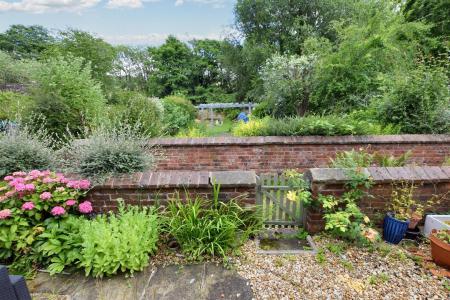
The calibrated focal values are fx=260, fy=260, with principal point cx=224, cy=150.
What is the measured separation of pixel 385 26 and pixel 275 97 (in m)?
3.52

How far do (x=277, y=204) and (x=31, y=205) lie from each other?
2.50m

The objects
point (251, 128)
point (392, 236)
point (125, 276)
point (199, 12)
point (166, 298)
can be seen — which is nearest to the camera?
point (166, 298)

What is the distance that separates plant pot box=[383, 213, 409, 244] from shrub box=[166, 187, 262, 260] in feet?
Answer: 4.65

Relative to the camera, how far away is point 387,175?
2.80m

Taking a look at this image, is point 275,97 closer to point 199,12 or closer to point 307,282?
point 307,282

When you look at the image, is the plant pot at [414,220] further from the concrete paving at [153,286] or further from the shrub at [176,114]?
the shrub at [176,114]

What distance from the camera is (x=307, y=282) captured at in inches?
87.9

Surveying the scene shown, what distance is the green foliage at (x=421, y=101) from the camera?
510cm

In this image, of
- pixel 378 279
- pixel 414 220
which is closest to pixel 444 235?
pixel 414 220

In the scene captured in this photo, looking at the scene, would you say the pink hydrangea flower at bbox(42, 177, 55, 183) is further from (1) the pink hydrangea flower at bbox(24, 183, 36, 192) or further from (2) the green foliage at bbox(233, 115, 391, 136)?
(2) the green foliage at bbox(233, 115, 391, 136)

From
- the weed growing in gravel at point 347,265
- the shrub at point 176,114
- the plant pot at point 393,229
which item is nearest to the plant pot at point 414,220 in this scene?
the plant pot at point 393,229

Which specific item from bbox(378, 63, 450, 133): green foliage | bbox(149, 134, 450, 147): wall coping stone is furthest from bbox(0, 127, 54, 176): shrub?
bbox(378, 63, 450, 133): green foliage

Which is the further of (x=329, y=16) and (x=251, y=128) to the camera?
(x=329, y=16)

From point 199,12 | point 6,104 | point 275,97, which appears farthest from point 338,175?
point 199,12
